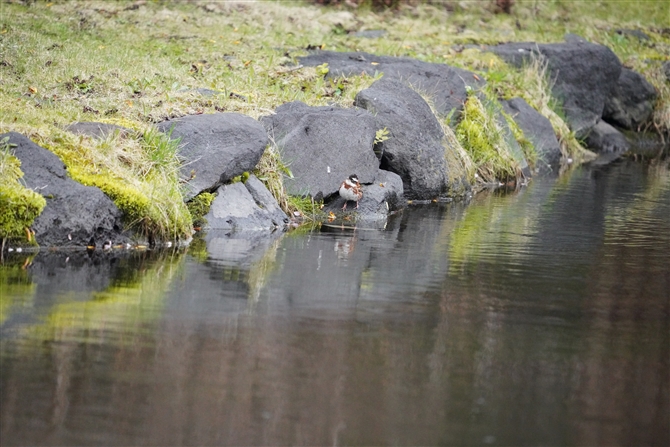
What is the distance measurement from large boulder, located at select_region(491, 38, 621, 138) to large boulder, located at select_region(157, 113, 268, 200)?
10627mm

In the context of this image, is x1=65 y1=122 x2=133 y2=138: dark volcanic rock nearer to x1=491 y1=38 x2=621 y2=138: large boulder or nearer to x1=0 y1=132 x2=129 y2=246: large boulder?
x1=0 y1=132 x2=129 y2=246: large boulder

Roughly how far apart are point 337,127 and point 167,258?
433 cm

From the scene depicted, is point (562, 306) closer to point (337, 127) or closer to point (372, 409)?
point (372, 409)

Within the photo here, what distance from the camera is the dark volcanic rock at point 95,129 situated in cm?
1077

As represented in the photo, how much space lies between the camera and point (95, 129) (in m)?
10.9

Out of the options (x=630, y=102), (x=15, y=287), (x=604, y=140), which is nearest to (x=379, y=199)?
(x=15, y=287)

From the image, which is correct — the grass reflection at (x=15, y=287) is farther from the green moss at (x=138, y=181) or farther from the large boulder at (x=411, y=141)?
the large boulder at (x=411, y=141)

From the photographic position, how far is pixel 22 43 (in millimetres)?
15086

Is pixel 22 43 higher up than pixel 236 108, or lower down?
higher up

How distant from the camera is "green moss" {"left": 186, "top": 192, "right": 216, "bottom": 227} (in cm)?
1111

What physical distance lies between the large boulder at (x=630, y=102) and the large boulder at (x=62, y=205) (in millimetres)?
16373

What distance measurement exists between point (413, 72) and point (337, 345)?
10863mm

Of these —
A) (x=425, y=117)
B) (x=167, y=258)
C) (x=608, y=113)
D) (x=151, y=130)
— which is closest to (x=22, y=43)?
(x=151, y=130)

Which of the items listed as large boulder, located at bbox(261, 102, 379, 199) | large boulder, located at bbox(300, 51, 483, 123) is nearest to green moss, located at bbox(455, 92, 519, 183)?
large boulder, located at bbox(300, 51, 483, 123)
